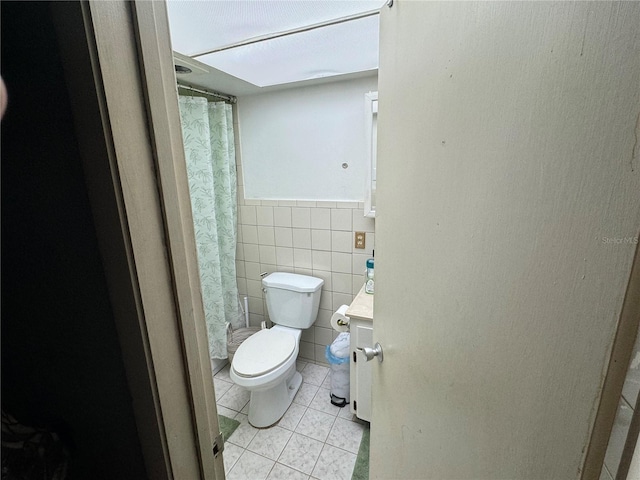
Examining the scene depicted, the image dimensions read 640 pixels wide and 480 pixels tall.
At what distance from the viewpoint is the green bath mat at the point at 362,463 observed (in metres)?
1.42

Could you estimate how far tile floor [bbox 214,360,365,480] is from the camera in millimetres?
1468

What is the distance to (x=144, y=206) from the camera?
1.31 ft

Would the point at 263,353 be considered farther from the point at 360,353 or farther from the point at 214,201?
the point at 214,201

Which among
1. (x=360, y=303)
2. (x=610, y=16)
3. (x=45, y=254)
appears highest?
(x=610, y=16)

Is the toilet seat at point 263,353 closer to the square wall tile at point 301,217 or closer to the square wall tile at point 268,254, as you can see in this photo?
the square wall tile at point 268,254

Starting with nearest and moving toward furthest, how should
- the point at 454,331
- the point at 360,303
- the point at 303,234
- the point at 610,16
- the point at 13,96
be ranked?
the point at 610,16 → the point at 13,96 → the point at 454,331 → the point at 360,303 → the point at 303,234

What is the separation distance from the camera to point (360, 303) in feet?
5.25

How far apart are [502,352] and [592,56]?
0.39 meters

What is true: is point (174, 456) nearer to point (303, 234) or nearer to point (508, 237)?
point (508, 237)

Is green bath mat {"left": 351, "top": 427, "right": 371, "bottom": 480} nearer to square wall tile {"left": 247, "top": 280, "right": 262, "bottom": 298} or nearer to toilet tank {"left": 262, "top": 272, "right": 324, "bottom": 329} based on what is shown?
toilet tank {"left": 262, "top": 272, "right": 324, "bottom": 329}

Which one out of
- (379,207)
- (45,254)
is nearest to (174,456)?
(45,254)

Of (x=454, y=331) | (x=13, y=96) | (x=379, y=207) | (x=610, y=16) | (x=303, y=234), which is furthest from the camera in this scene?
(x=303, y=234)

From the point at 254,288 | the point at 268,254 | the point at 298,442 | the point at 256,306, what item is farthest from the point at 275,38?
the point at 298,442

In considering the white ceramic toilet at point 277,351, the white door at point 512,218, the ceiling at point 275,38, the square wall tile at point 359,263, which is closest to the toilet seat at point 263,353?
the white ceramic toilet at point 277,351
